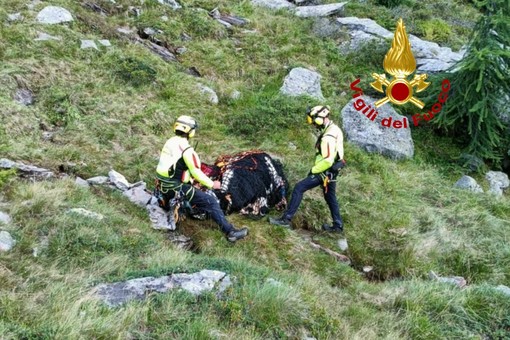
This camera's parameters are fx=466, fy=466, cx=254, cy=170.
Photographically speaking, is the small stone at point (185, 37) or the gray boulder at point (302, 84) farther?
the small stone at point (185, 37)

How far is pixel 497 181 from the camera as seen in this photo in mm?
11312

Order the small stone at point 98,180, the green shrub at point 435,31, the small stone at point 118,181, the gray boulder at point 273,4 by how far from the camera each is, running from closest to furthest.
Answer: the small stone at point 98,180 → the small stone at point 118,181 → the green shrub at point 435,31 → the gray boulder at point 273,4

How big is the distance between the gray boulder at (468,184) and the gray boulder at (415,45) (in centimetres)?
409

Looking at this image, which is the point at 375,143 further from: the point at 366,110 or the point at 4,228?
the point at 4,228

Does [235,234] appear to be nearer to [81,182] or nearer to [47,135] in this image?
[81,182]

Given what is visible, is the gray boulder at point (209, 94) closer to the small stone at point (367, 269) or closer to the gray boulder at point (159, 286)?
the small stone at point (367, 269)

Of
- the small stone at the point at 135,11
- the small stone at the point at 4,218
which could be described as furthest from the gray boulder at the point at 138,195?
the small stone at the point at 135,11

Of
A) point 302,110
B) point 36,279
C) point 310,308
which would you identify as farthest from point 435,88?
point 36,279

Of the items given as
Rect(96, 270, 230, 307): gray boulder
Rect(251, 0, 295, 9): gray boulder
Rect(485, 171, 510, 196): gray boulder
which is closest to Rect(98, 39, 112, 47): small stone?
Rect(251, 0, 295, 9): gray boulder

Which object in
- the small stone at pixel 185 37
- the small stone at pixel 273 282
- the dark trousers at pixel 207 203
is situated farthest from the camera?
the small stone at pixel 185 37

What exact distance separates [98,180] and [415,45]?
12.1 m

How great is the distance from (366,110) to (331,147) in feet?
15.3

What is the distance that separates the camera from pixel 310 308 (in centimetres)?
496

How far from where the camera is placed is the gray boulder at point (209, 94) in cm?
1177
